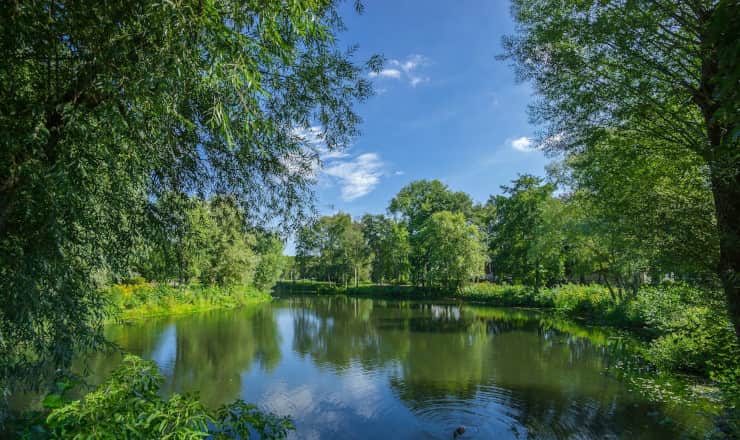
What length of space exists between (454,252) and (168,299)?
932 inches

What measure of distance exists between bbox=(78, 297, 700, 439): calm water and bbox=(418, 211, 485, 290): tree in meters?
12.9

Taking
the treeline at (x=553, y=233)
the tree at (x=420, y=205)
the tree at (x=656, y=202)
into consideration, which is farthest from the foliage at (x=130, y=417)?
the tree at (x=420, y=205)

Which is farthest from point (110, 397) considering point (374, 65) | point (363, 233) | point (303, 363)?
point (363, 233)

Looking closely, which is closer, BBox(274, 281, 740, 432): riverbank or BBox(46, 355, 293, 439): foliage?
BBox(46, 355, 293, 439): foliage

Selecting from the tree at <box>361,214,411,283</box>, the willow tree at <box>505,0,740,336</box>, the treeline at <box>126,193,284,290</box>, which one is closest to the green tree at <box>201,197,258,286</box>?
the tree at <box>361,214,411,283</box>

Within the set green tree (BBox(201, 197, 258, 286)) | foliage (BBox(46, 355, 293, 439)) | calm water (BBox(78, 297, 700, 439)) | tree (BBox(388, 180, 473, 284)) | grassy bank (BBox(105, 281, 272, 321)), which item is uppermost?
tree (BBox(388, 180, 473, 284))

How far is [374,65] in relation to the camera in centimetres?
518

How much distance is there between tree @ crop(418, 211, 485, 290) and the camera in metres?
33.7

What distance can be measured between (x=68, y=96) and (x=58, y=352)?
2.85 meters

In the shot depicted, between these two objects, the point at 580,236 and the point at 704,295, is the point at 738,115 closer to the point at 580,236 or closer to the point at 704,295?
the point at 704,295

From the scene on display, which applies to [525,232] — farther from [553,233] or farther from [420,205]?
[420,205]

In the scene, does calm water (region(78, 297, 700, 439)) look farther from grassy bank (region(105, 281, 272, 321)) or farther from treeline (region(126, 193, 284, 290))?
treeline (region(126, 193, 284, 290))

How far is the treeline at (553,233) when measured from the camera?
5641 millimetres

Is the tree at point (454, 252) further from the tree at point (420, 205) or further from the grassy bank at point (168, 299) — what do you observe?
the grassy bank at point (168, 299)
